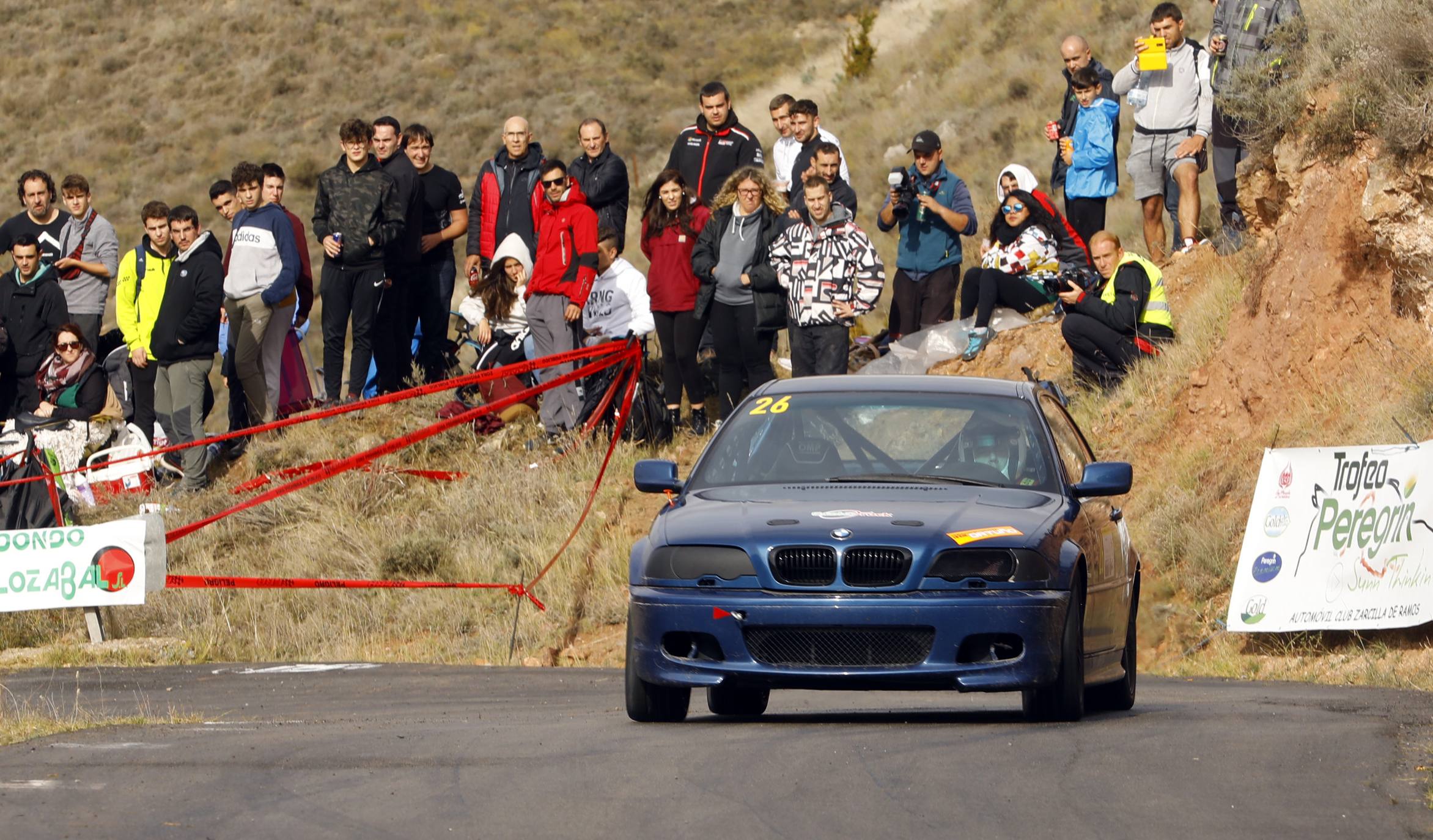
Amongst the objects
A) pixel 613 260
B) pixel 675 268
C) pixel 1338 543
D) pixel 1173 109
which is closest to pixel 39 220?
pixel 613 260

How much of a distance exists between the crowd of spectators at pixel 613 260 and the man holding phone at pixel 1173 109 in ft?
0.07

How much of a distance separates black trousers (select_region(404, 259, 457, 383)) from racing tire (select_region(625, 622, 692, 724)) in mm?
10851

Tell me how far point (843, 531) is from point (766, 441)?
1.44m

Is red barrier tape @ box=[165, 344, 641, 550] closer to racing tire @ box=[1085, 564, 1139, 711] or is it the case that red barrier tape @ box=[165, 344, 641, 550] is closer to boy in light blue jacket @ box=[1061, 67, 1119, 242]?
boy in light blue jacket @ box=[1061, 67, 1119, 242]

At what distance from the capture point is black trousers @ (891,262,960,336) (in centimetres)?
1822

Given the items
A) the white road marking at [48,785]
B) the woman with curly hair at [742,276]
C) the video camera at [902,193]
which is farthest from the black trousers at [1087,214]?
the white road marking at [48,785]

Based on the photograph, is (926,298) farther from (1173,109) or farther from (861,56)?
(861,56)

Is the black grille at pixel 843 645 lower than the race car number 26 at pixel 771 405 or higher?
lower

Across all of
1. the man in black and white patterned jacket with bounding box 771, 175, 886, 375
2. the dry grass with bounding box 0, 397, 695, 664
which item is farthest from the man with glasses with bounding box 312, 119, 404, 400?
the man in black and white patterned jacket with bounding box 771, 175, 886, 375

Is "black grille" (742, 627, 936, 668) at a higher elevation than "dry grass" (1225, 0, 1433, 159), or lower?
lower

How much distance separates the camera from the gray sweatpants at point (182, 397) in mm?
18156

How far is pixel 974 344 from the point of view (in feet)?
59.6

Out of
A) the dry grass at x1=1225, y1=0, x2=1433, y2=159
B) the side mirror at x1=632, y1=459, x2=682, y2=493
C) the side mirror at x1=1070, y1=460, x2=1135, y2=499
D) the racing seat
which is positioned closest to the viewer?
the side mirror at x1=1070, y1=460, x2=1135, y2=499

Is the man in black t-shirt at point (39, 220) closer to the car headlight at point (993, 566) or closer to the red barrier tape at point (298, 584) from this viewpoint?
the red barrier tape at point (298, 584)
